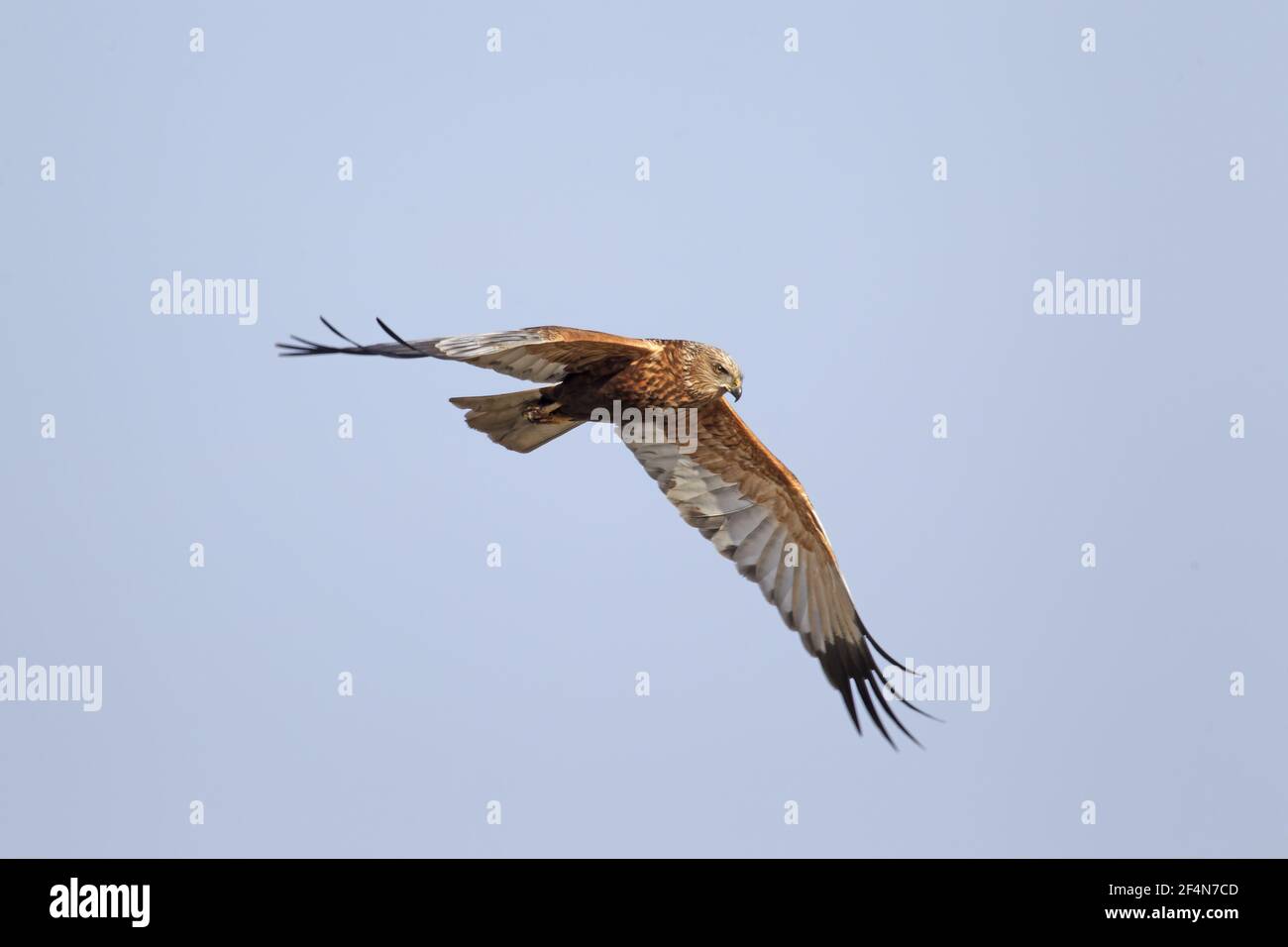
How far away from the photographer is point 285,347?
A: 35.8 ft

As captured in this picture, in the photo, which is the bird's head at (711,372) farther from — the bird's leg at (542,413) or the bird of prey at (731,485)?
the bird's leg at (542,413)

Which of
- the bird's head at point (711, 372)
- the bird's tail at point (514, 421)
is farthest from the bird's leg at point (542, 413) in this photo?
the bird's head at point (711, 372)

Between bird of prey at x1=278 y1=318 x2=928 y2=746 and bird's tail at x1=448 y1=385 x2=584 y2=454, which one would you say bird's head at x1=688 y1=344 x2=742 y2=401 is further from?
bird's tail at x1=448 y1=385 x2=584 y2=454

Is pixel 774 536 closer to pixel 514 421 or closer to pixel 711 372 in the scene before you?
pixel 711 372

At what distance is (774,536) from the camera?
1468cm

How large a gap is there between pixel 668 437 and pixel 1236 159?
Result: 426 inches

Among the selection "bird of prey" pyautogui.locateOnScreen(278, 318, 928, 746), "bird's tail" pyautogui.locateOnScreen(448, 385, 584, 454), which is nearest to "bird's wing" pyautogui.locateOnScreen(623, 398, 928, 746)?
"bird of prey" pyautogui.locateOnScreen(278, 318, 928, 746)

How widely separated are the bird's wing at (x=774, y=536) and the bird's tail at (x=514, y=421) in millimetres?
1120

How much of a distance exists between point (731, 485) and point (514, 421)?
2223mm

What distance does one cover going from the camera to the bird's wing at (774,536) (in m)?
14.5

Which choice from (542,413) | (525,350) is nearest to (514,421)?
(542,413)
